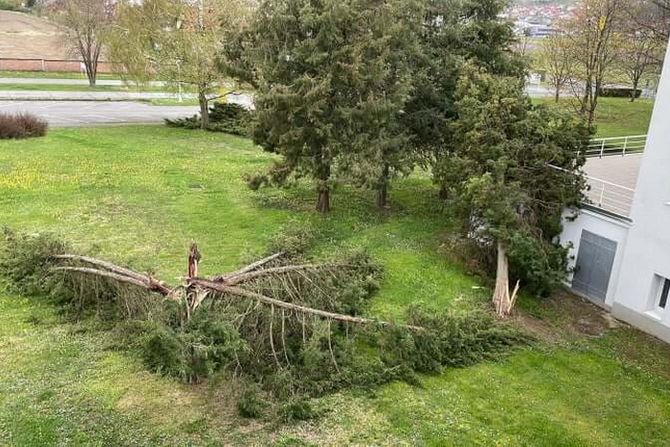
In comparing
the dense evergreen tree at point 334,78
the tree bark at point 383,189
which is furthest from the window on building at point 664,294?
the tree bark at point 383,189

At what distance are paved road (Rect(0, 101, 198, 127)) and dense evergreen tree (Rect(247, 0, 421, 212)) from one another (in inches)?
734

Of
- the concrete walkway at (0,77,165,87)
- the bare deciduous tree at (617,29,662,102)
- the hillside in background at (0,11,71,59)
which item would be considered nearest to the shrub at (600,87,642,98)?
the bare deciduous tree at (617,29,662,102)

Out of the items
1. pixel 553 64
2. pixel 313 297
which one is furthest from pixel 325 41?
pixel 553 64

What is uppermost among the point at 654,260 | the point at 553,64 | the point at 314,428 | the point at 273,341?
the point at 553,64

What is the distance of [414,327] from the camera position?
11.7 meters

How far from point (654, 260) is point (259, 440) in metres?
9.93

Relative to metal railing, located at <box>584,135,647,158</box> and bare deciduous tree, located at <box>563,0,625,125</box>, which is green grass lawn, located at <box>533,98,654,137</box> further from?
metal railing, located at <box>584,135,647,158</box>

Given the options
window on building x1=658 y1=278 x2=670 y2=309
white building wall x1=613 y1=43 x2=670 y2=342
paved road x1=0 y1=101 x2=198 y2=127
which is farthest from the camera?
paved road x1=0 y1=101 x2=198 y2=127

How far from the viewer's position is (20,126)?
2845cm

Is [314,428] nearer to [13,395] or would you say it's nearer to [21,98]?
[13,395]

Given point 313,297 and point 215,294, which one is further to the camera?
point 313,297

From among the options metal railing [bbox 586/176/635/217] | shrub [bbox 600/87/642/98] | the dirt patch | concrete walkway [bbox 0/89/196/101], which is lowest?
the dirt patch

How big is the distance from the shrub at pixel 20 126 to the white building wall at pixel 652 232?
25.9 m

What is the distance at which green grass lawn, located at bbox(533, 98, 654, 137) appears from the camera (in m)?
34.2
